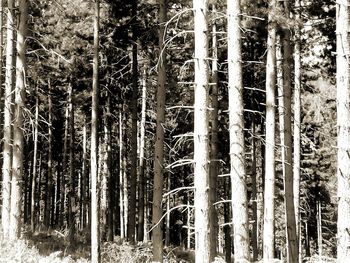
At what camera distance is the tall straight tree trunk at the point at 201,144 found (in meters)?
8.68

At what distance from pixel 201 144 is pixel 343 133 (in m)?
3.12

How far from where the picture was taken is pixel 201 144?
8.84 meters

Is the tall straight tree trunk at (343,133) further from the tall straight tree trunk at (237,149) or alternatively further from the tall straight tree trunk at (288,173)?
the tall straight tree trunk at (288,173)

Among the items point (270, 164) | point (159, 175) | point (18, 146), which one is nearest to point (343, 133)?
point (270, 164)

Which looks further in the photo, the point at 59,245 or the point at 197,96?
the point at 59,245

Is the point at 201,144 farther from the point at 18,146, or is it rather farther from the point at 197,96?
the point at 18,146

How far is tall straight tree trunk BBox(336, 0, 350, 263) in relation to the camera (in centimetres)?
934

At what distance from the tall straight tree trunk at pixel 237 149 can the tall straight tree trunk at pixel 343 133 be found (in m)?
1.96

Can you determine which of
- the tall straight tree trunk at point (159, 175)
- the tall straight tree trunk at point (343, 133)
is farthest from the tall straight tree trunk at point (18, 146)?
the tall straight tree trunk at point (343, 133)

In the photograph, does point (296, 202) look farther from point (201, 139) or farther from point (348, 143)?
point (201, 139)

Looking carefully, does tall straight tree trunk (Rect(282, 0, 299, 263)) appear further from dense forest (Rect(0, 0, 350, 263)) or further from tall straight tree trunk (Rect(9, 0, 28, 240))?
tall straight tree trunk (Rect(9, 0, 28, 240))

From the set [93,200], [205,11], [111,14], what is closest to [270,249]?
[93,200]

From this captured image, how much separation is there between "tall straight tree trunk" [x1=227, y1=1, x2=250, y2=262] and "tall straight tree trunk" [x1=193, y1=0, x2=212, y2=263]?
756 millimetres

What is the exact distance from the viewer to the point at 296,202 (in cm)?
1728
